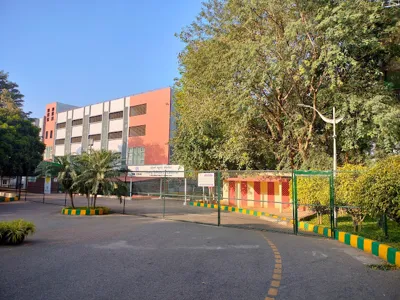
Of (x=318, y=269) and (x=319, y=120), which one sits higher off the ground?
(x=319, y=120)

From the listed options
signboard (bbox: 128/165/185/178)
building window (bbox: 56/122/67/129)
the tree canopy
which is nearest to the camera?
signboard (bbox: 128/165/185/178)

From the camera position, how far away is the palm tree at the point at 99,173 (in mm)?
15422

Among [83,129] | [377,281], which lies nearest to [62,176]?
[377,281]

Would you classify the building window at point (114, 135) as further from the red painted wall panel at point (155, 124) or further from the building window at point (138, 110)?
the building window at point (138, 110)

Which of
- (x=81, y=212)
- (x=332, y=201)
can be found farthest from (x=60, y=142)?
(x=332, y=201)

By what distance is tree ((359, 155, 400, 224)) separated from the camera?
7.20 m

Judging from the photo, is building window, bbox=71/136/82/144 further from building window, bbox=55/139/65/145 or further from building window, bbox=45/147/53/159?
building window, bbox=45/147/53/159

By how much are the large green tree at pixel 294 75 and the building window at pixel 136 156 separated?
2283cm

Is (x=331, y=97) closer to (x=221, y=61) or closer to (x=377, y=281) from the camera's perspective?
(x=221, y=61)

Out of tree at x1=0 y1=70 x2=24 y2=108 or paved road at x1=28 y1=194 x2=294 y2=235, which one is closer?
paved road at x1=28 y1=194 x2=294 y2=235

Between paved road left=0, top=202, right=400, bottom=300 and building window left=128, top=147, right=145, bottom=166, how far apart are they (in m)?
32.5

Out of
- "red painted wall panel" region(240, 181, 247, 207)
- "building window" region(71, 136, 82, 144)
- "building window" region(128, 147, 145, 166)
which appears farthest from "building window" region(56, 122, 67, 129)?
"red painted wall panel" region(240, 181, 247, 207)

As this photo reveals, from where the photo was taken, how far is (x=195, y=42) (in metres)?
19.5

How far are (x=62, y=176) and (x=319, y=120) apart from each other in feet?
48.4
